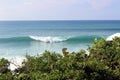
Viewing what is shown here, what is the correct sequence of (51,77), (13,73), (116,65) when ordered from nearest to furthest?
(51,77) → (13,73) → (116,65)

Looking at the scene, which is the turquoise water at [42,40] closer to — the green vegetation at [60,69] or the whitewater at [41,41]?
the whitewater at [41,41]

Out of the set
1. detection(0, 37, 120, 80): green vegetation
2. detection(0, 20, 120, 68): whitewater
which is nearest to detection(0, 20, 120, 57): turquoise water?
detection(0, 20, 120, 68): whitewater

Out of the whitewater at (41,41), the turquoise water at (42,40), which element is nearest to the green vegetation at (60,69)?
the whitewater at (41,41)

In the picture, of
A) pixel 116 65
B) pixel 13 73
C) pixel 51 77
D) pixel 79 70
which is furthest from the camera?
pixel 116 65

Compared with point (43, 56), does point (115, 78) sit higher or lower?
lower

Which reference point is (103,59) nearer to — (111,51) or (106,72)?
(111,51)

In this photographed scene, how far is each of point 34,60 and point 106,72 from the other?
A: 2457mm

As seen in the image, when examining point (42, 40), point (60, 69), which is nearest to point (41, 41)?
point (42, 40)

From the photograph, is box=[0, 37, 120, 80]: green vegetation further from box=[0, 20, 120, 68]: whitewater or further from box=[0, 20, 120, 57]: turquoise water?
box=[0, 20, 120, 57]: turquoise water

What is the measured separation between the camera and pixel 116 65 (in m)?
12.1

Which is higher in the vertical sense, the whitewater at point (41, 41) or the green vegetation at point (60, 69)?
the green vegetation at point (60, 69)

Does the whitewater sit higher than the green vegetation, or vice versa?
the green vegetation

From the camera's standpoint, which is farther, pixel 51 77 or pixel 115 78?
pixel 115 78

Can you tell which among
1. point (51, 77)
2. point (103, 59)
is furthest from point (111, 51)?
point (51, 77)
